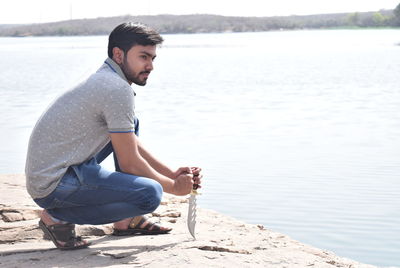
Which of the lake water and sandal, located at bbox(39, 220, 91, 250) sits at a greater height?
sandal, located at bbox(39, 220, 91, 250)

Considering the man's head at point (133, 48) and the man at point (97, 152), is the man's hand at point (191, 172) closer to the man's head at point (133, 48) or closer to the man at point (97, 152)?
the man at point (97, 152)

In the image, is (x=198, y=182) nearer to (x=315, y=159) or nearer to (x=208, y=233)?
(x=208, y=233)

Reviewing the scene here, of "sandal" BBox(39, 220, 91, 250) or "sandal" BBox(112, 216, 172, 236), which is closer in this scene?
"sandal" BBox(39, 220, 91, 250)

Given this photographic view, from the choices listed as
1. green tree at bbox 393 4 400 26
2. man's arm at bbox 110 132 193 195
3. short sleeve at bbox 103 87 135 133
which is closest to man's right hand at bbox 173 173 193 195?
man's arm at bbox 110 132 193 195

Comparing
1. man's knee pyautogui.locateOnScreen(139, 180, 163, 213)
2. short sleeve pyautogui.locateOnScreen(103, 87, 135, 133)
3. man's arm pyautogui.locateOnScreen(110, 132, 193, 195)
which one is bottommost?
man's knee pyautogui.locateOnScreen(139, 180, 163, 213)

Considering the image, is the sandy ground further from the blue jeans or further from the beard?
the beard

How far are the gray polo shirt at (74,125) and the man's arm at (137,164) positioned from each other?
0.05 metres

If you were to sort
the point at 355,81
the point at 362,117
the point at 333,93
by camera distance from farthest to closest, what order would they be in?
1. the point at 355,81
2. the point at 333,93
3. the point at 362,117

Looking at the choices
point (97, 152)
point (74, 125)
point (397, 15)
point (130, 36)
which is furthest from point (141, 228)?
point (397, 15)

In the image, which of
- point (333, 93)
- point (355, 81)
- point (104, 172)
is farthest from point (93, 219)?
point (355, 81)

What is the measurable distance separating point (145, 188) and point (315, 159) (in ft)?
15.4

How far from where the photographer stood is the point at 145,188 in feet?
13.3

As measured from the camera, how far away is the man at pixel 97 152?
3967mm

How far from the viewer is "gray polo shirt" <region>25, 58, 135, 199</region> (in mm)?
3951
